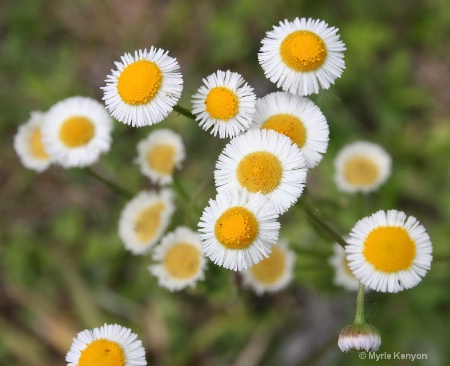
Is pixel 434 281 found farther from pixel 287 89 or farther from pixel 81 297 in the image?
pixel 81 297

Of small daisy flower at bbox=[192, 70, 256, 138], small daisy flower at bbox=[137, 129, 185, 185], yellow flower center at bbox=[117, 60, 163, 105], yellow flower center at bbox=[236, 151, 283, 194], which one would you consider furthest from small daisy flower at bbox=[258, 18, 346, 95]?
small daisy flower at bbox=[137, 129, 185, 185]

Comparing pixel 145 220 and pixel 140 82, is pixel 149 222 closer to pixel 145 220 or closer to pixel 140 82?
pixel 145 220

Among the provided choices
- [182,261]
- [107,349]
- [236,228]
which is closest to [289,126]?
[236,228]

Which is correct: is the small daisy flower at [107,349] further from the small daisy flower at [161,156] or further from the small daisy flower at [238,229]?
the small daisy flower at [161,156]

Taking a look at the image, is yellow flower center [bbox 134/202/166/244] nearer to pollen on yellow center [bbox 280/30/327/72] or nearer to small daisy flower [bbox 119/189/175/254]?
small daisy flower [bbox 119/189/175/254]

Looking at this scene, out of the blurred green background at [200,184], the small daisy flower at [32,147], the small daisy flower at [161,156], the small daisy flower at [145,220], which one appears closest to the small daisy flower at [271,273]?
the blurred green background at [200,184]

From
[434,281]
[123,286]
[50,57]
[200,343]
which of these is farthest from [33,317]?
[434,281]
